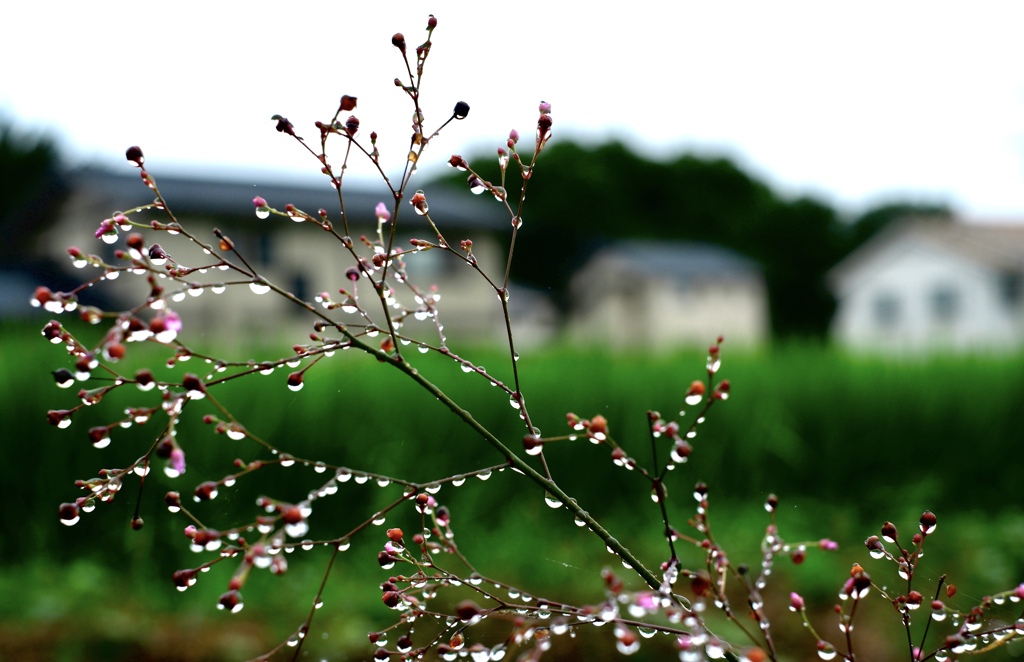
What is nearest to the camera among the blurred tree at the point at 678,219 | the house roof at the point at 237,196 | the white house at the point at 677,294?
the house roof at the point at 237,196

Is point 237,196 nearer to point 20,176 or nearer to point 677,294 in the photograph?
point 20,176

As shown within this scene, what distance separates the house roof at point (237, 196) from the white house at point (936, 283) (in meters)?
16.8

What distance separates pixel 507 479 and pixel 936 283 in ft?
106

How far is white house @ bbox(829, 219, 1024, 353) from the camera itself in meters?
30.5

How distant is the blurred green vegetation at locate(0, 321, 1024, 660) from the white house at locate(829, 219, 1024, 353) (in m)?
26.2

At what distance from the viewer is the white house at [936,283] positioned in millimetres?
30453

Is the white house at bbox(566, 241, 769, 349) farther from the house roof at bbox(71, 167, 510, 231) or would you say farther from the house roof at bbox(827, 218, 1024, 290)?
the house roof at bbox(71, 167, 510, 231)

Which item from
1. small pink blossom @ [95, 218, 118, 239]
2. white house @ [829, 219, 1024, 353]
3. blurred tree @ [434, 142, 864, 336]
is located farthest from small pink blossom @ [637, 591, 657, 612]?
blurred tree @ [434, 142, 864, 336]

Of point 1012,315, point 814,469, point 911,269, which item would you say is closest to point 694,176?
point 911,269

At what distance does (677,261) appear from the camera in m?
43.7

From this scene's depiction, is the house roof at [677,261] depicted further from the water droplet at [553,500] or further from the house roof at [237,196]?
the water droplet at [553,500]

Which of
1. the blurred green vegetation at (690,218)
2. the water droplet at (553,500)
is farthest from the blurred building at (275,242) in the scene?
the water droplet at (553,500)

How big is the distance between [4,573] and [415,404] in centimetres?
235

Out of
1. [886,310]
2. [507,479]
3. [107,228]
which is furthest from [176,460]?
[886,310]
